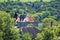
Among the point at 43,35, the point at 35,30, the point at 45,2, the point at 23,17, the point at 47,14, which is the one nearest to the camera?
the point at 43,35

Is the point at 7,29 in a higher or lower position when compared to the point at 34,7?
higher

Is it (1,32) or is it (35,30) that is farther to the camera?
(35,30)

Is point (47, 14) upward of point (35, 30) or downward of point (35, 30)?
downward

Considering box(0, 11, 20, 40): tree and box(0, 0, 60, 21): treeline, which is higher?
box(0, 11, 20, 40): tree

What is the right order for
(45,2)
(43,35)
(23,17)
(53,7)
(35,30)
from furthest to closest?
(45,2) → (53,7) → (23,17) → (35,30) → (43,35)

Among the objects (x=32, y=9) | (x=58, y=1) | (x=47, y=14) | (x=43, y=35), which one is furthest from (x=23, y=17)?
(x=43, y=35)

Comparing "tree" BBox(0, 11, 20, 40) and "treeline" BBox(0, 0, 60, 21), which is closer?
"tree" BBox(0, 11, 20, 40)

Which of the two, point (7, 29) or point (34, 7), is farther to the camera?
point (34, 7)

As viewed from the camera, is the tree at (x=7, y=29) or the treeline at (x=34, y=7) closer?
the tree at (x=7, y=29)

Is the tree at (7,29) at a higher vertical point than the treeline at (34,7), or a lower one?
higher

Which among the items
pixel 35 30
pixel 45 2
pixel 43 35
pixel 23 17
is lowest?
pixel 45 2

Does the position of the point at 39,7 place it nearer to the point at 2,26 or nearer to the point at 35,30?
the point at 35,30
